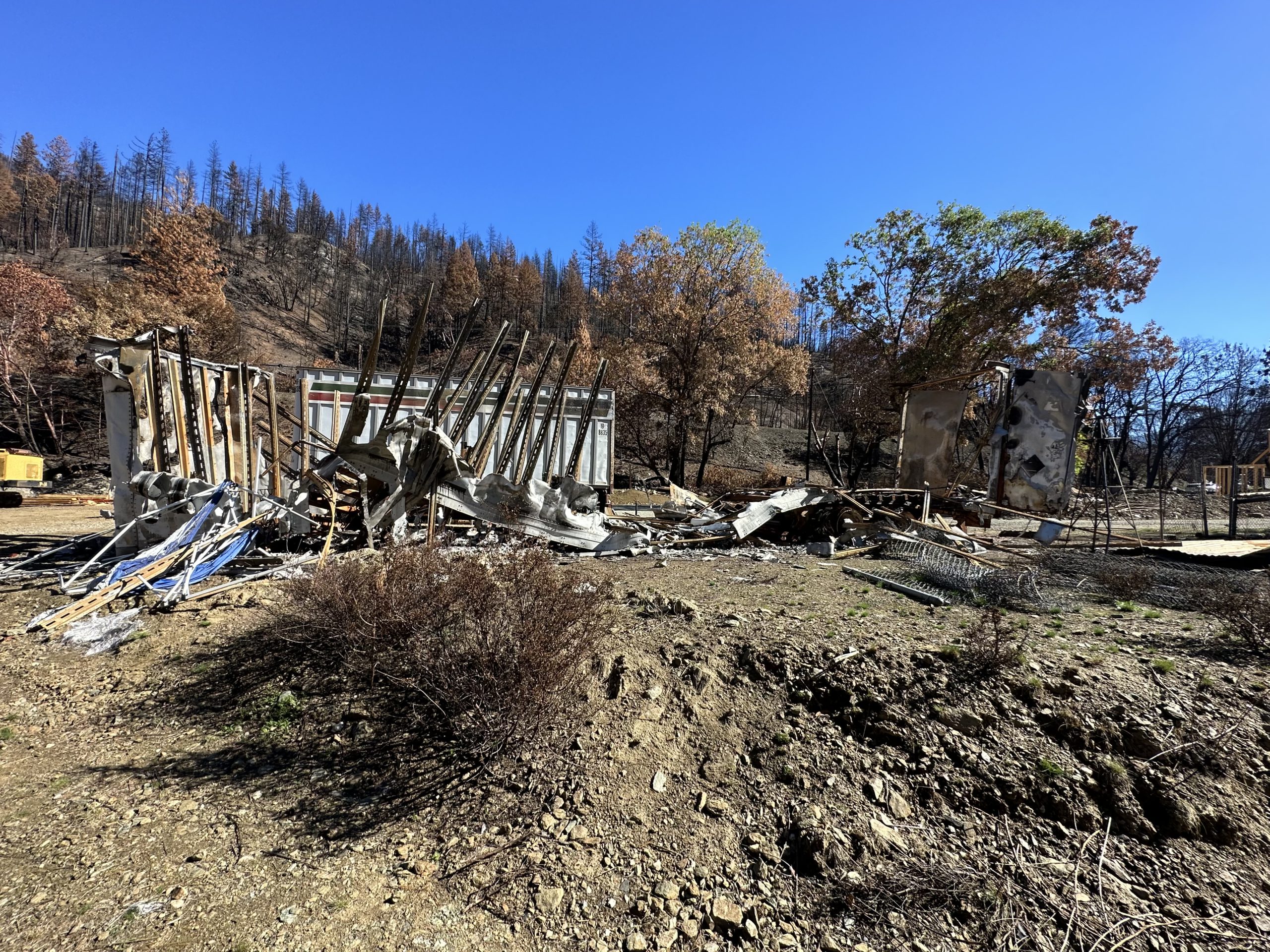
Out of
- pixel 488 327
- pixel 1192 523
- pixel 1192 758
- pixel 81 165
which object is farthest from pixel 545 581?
pixel 81 165

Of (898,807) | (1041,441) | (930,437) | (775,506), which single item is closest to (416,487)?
(775,506)

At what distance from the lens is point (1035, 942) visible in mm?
2443

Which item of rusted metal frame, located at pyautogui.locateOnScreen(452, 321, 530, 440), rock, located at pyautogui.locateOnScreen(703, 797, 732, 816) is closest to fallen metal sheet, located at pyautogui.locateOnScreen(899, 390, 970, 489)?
rusted metal frame, located at pyautogui.locateOnScreen(452, 321, 530, 440)

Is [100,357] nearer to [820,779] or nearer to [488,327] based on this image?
[820,779]

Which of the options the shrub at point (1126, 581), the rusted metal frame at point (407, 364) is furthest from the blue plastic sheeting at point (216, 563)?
the shrub at point (1126, 581)

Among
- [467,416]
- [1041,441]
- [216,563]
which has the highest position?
[1041,441]

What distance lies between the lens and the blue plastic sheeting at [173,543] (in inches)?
213

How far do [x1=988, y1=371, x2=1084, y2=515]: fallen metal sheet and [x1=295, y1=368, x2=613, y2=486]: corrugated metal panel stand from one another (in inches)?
303

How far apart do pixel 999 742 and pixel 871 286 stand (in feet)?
68.6

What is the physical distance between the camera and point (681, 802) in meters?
3.10

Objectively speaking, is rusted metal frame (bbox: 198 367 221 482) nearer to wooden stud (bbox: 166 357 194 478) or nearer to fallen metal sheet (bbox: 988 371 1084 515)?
wooden stud (bbox: 166 357 194 478)

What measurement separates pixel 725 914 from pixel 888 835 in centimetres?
98

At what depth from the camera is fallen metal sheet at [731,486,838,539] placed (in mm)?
9078

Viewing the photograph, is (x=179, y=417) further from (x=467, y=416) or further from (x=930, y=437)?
(x=930, y=437)
